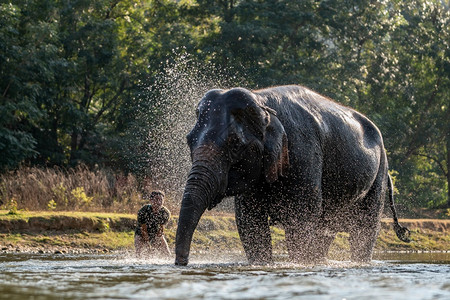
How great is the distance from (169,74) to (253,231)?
21145 mm

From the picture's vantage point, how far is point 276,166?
8.45 meters

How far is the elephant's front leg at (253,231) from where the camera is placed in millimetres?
9367

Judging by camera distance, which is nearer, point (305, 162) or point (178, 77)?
point (305, 162)

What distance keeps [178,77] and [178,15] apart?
7601 mm

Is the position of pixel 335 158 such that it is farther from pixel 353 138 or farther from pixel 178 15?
pixel 178 15

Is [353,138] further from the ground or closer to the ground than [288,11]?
closer to the ground

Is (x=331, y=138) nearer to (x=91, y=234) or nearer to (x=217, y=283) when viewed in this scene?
(x=217, y=283)

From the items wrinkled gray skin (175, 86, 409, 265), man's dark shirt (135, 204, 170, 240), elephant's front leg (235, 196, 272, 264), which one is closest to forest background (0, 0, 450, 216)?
man's dark shirt (135, 204, 170, 240)

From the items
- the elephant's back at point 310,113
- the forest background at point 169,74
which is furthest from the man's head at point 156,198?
the forest background at point 169,74

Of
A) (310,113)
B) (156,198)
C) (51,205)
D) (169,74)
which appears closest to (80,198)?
(51,205)

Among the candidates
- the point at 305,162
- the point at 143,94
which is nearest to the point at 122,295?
the point at 305,162

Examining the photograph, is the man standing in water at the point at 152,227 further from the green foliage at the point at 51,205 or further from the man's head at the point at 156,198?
the green foliage at the point at 51,205

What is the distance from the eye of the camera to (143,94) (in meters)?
30.2

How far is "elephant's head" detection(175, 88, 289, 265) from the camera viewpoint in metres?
7.89
